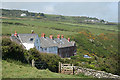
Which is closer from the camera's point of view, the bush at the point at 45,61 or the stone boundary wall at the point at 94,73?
the stone boundary wall at the point at 94,73

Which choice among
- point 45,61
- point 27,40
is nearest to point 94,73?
point 45,61

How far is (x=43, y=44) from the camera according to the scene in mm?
50031

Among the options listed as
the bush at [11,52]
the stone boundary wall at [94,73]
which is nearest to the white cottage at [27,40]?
the bush at [11,52]

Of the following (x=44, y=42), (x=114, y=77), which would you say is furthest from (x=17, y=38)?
(x=114, y=77)

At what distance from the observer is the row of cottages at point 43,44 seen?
4450 cm

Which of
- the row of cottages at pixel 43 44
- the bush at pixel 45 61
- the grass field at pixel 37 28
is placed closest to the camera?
the bush at pixel 45 61

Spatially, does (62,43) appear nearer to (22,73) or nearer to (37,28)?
(37,28)

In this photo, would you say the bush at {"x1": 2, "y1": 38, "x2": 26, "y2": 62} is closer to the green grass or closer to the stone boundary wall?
the green grass

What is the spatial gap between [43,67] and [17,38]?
91.8ft

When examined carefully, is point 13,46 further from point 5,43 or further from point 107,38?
point 107,38

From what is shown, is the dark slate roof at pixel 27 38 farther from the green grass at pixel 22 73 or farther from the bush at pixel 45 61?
the green grass at pixel 22 73

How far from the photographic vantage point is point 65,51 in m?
63.1

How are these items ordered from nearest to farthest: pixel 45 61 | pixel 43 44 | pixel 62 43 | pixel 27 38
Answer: pixel 45 61, pixel 27 38, pixel 43 44, pixel 62 43

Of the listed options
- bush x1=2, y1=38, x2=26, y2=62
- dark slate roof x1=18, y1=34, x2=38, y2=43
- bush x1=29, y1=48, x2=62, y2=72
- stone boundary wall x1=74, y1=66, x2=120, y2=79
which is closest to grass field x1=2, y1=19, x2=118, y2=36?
dark slate roof x1=18, y1=34, x2=38, y2=43
